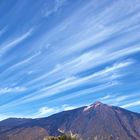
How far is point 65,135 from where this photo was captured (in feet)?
289

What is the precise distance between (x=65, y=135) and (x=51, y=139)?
12.5 ft

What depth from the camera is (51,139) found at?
8875 cm
